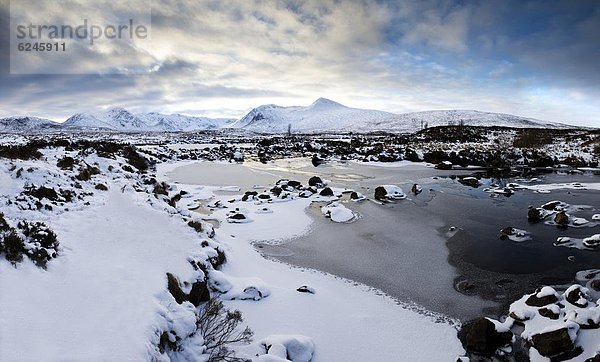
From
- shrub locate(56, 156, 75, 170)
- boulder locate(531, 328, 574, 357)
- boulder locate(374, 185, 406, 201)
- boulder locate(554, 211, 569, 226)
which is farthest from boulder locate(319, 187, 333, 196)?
boulder locate(531, 328, 574, 357)

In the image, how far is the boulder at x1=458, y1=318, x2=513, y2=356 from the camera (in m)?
6.57

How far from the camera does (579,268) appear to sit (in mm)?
9930

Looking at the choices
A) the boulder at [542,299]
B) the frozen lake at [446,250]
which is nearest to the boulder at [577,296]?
the boulder at [542,299]

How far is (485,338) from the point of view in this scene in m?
6.61

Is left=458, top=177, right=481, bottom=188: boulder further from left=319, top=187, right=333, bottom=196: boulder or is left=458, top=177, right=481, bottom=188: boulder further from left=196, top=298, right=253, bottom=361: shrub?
left=196, top=298, right=253, bottom=361: shrub

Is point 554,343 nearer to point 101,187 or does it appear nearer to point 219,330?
point 219,330

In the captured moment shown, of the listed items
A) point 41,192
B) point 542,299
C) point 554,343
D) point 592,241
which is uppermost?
point 41,192

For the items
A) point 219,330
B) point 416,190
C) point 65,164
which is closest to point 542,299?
point 219,330

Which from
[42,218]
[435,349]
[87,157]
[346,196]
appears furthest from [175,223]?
[87,157]

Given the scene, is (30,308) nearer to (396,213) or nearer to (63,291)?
(63,291)

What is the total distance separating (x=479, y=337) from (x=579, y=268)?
5503 millimetres

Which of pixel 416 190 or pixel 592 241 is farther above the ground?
pixel 416 190

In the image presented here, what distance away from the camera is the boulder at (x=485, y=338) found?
657 centimetres

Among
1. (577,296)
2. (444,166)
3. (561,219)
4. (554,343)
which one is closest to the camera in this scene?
(554,343)
